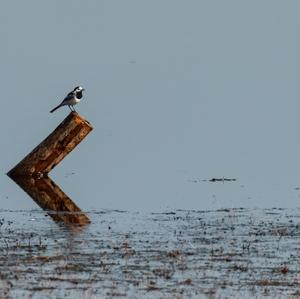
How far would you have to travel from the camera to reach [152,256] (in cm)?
1662

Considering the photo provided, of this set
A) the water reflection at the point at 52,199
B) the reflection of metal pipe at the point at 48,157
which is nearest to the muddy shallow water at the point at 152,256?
the water reflection at the point at 52,199

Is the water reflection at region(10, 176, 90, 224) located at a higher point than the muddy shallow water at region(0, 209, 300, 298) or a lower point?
higher

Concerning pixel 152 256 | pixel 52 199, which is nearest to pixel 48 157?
pixel 52 199

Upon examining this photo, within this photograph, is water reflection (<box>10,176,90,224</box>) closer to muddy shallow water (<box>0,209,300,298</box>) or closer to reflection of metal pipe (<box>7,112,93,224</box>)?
reflection of metal pipe (<box>7,112,93,224</box>)

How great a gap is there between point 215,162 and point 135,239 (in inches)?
646

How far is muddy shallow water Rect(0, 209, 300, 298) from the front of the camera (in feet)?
46.6

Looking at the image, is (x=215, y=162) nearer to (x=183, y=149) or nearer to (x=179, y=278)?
(x=183, y=149)

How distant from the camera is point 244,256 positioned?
661 inches

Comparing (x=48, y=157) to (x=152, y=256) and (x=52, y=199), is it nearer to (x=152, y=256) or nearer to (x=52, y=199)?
(x=52, y=199)

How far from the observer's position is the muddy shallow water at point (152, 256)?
1420 cm

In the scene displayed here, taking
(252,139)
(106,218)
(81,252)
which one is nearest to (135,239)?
(81,252)

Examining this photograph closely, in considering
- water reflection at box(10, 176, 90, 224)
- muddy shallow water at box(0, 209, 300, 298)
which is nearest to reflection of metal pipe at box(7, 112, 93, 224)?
water reflection at box(10, 176, 90, 224)

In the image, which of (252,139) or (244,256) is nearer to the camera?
Answer: (244,256)

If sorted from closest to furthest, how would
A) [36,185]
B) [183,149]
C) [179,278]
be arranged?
1. [179,278]
2. [36,185]
3. [183,149]
